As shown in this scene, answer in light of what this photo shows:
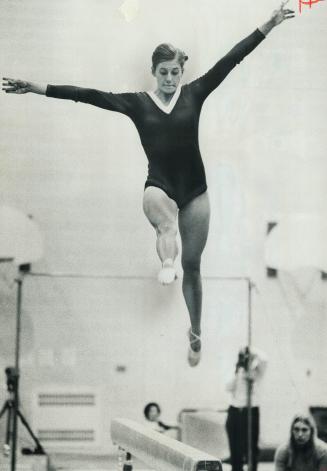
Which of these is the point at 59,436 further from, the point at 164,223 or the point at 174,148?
the point at 174,148

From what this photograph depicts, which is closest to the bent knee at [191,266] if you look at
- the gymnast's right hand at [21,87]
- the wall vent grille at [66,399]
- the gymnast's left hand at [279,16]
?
the wall vent grille at [66,399]

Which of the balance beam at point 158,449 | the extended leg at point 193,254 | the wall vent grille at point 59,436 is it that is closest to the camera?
the balance beam at point 158,449

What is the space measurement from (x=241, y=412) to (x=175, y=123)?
1936 millimetres

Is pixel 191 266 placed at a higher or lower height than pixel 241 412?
higher

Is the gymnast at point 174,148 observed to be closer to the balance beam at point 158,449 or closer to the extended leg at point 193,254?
the extended leg at point 193,254

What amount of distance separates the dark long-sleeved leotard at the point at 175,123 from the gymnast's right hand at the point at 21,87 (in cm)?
8

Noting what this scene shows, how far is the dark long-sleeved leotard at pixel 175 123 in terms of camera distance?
17.4 ft

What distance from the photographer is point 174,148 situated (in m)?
5.32

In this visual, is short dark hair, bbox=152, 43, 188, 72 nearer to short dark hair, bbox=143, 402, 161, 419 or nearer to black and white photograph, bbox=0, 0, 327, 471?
black and white photograph, bbox=0, 0, 327, 471

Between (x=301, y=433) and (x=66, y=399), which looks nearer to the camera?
(x=66, y=399)

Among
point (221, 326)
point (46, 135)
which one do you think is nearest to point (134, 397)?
point (221, 326)

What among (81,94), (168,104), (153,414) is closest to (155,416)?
(153,414)

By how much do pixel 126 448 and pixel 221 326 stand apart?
39.5 inches

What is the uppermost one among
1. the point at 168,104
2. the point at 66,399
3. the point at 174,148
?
the point at 168,104
